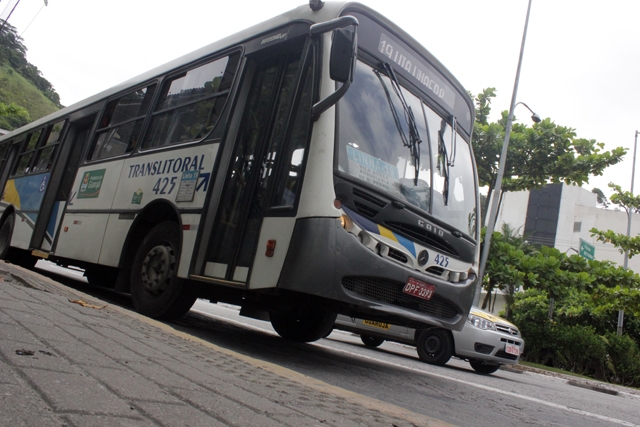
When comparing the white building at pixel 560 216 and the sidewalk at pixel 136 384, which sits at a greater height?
the white building at pixel 560 216

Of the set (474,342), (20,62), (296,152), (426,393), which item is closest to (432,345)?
(474,342)

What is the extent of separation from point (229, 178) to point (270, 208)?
795 mm

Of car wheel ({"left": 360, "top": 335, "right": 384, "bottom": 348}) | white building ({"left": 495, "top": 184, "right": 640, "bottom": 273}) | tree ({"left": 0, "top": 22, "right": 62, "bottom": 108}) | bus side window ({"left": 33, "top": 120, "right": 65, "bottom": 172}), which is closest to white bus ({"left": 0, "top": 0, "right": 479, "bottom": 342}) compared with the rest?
bus side window ({"left": 33, "top": 120, "right": 65, "bottom": 172})

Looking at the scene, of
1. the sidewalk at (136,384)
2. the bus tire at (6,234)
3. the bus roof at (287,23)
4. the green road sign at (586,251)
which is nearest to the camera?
the sidewalk at (136,384)

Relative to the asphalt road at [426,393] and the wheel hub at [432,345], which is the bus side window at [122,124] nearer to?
the asphalt road at [426,393]

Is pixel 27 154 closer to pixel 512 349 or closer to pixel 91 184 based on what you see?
pixel 91 184

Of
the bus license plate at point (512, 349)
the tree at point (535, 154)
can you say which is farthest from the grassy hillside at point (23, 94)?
the bus license plate at point (512, 349)

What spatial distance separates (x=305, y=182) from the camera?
5.16m

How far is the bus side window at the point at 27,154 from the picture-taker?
37.9 feet

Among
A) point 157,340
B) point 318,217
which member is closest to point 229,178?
point 318,217

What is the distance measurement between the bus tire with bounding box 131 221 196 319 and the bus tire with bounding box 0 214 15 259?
5587 mm

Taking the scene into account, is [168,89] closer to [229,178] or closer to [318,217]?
[229,178]

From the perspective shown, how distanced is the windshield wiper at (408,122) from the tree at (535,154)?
15.6 m

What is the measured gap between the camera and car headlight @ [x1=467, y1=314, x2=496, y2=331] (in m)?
10.4
